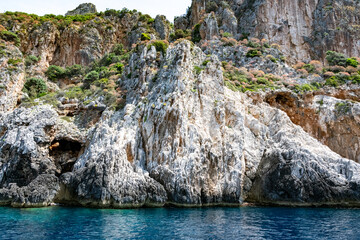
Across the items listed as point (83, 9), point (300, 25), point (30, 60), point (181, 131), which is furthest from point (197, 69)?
point (83, 9)

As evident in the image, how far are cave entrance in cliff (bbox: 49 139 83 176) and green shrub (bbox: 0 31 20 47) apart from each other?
27.0 metres

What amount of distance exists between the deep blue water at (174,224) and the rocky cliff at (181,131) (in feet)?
9.63

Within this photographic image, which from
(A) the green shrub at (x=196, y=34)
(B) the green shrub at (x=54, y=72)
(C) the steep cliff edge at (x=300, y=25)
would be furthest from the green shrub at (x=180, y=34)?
(B) the green shrub at (x=54, y=72)

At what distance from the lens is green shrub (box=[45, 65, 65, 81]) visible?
1966 inches

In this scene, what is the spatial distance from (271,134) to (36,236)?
2695 cm

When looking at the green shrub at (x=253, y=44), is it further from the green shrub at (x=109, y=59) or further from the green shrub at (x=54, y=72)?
the green shrub at (x=54, y=72)

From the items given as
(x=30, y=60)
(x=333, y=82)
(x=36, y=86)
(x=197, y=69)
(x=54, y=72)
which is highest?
(x=30, y=60)

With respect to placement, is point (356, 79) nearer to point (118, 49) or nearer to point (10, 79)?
point (118, 49)

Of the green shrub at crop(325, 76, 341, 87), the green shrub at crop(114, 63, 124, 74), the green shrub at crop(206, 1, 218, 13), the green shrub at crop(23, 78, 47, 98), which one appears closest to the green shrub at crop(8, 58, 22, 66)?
the green shrub at crop(23, 78, 47, 98)

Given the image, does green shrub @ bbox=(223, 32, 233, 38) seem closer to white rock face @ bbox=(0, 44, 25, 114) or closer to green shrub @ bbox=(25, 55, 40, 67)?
green shrub @ bbox=(25, 55, 40, 67)

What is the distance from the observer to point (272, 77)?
146 ft

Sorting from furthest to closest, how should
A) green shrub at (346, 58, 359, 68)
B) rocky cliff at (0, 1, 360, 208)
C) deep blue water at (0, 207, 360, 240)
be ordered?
green shrub at (346, 58, 359, 68)
rocky cliff at (0, 1, 360, 208)
deep blue water at (0, 207, 360, 240)

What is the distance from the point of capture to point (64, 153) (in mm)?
33750

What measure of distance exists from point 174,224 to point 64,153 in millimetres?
21335
